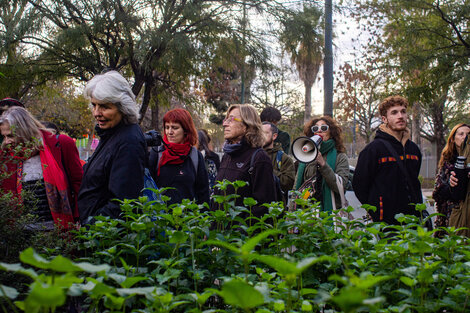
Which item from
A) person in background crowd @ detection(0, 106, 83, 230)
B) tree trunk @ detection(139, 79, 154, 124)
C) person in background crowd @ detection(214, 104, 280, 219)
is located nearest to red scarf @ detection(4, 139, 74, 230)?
person in background crowd @ detection(0, 106, 83, 230)

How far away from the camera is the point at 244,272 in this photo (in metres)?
1.84

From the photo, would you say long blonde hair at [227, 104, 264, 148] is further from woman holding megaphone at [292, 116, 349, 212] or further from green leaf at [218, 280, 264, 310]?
green leaf at [218, 280, 264, 310]

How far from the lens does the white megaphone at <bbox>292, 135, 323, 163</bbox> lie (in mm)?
4539

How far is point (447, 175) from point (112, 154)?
427cm

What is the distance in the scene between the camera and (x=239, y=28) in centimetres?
1020

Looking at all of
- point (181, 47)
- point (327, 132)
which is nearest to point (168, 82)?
point (181, 47)

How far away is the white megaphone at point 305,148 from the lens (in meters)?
4.54

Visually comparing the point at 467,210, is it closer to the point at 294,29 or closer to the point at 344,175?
the point at 344,175

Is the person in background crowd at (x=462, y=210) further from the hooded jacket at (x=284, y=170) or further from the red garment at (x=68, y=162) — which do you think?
the red garment at (x=68, y=162)

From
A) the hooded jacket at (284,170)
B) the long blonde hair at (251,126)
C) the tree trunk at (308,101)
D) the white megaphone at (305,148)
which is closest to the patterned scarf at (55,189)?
the long blonde hair at (251,126)

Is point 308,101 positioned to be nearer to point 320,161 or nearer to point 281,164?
point 281,164

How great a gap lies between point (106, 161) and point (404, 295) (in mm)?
1914

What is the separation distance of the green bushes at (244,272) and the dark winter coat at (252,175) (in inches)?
51.8

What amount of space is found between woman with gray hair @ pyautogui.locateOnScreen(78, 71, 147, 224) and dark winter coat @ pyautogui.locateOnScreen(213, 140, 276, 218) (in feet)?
3.13
